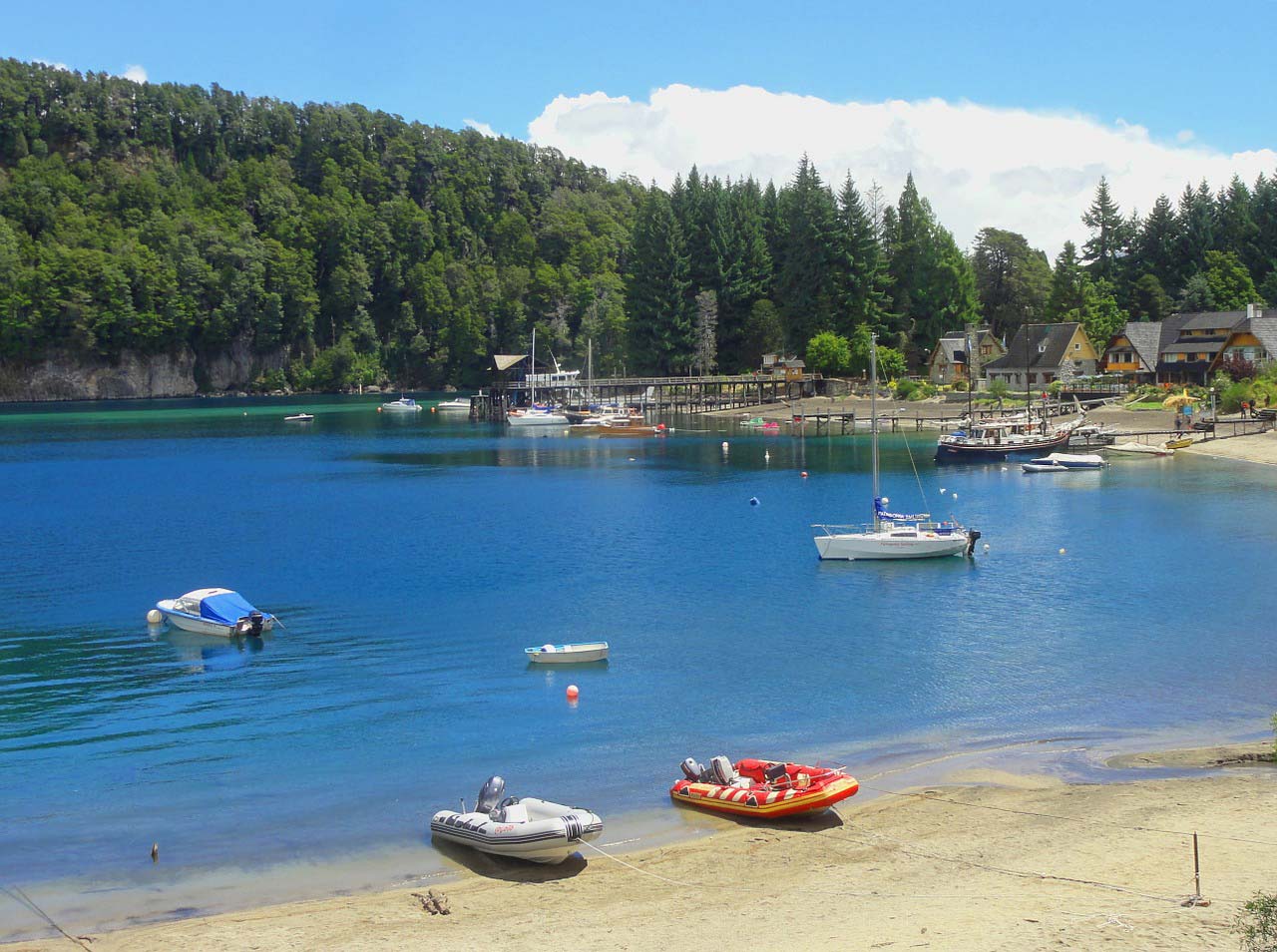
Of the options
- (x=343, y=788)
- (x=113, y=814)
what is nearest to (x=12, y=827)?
(x=113, y=814)

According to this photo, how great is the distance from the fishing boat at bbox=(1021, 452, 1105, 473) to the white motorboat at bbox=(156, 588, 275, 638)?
56.3 metres

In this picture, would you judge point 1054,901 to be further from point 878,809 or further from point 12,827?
point 12,827

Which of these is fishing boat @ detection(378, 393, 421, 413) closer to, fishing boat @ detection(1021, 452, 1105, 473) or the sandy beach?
fishing boat @ detection(1021, 452, 1105, 473)

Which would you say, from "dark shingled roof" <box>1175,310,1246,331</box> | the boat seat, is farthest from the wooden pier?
the boat seat

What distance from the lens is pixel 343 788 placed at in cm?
2472

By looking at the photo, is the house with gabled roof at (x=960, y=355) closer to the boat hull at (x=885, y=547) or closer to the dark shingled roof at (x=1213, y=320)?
the dark shingled roof at (x=1213, y=320)

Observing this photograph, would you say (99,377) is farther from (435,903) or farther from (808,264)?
(435,903)

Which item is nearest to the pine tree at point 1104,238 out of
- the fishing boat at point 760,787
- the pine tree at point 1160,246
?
the pine tree at point 1160,246

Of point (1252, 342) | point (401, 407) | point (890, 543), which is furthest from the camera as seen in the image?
point (401, 407)

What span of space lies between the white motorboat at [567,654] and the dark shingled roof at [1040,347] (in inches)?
3593

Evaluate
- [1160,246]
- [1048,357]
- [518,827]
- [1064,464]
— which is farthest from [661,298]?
[518,827]

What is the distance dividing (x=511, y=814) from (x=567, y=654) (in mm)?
13066

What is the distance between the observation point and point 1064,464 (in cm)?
7881

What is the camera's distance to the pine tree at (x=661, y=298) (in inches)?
5517
